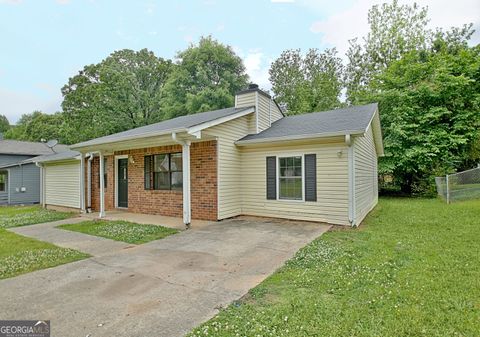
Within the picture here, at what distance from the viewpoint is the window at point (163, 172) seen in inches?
349

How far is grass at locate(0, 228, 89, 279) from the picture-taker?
4340mm

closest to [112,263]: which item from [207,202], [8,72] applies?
[207,202]

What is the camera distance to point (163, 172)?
9.30 metres

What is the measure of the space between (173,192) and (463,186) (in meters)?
11.9

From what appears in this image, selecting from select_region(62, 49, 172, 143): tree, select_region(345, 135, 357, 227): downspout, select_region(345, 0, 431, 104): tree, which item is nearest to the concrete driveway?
select_region(345, 135, 357, 227): downspout

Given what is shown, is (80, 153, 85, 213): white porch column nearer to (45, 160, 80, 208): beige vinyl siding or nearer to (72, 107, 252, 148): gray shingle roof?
(45, 160, 80, 208): beige vinyl siding

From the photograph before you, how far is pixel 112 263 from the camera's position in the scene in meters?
4.55

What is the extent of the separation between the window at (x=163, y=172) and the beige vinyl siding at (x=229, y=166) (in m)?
1.52

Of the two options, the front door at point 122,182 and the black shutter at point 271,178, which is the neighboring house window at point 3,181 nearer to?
the front door at point 122,182

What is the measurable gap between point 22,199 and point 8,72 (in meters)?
8.17

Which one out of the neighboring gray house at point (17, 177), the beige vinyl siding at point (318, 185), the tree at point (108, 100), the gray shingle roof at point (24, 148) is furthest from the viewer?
the tree at point (108, 100)

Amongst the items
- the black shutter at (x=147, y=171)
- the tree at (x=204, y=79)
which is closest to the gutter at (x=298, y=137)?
the black shutter at (x=147, y=171)

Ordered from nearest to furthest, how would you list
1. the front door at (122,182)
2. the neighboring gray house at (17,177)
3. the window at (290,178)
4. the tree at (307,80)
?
the window at (290,178) → the front door at (122,182) → the neighboring gray house at (17,177) → the tree at (307,80)

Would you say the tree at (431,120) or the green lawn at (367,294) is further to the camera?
the tree at (431,120)
